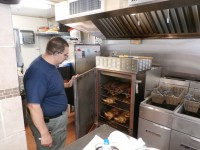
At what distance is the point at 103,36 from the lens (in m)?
2.74

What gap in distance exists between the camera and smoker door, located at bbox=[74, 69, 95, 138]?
197cm

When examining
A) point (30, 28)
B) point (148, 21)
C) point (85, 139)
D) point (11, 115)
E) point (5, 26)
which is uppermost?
point (30, 28)

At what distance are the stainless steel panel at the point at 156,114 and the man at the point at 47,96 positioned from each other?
3.10 ft

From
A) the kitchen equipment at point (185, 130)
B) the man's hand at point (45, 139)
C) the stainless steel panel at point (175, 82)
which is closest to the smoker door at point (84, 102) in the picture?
the man's hand at point (45, 139)

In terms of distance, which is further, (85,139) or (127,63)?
(127,63)

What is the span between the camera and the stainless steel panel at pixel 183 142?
150cm

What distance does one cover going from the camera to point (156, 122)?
1.78 m

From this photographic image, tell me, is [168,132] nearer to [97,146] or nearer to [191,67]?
[191,67]

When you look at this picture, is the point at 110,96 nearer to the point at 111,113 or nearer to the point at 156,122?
the point at 111,113

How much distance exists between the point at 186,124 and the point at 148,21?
51.2 inches

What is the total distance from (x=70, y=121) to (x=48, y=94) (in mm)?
1861

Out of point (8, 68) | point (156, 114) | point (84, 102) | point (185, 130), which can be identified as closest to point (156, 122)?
point (156, 114)

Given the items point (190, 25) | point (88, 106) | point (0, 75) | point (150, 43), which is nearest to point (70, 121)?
point (88, 106)

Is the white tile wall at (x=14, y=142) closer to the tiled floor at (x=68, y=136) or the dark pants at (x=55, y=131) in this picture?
the dark pants at (x=55, y=131)
